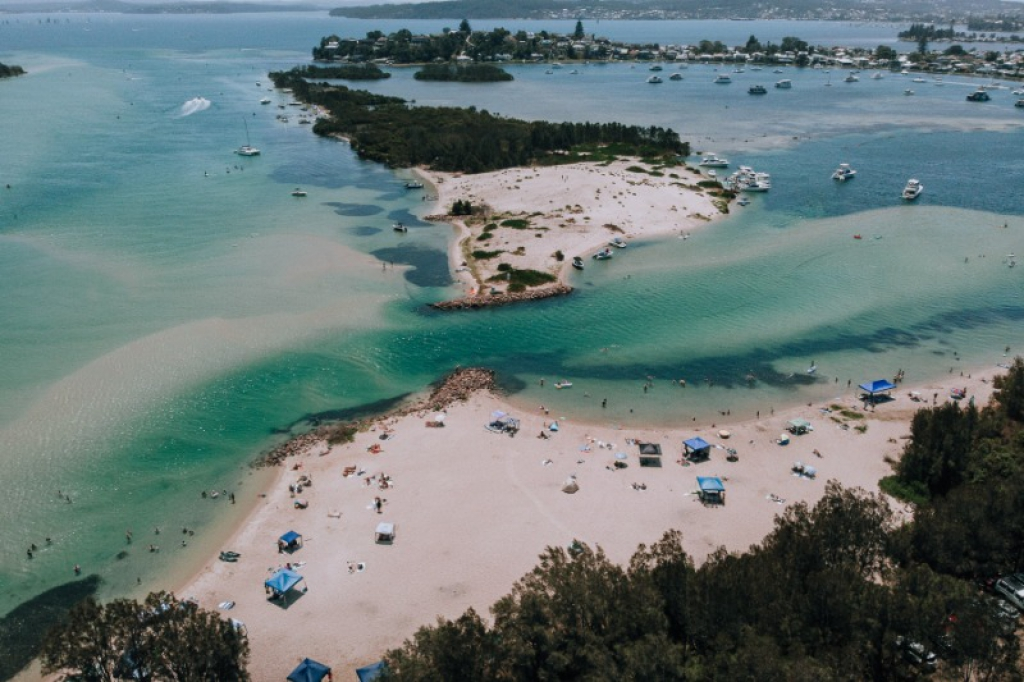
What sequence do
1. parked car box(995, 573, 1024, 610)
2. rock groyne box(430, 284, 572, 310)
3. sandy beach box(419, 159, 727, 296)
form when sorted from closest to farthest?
parked car box(995, 573, 1024, 610) < rock groyne box(430, 284, 572, 310) < sandy beach box(419, 159, 727, 296)

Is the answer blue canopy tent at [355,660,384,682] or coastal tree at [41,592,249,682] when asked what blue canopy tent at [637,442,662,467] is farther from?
coastal tree at [41,592,249,682]

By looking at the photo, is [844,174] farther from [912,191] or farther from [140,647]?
[140,647]

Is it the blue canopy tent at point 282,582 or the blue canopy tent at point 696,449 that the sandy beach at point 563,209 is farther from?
the blue canopy tent at point 282,582

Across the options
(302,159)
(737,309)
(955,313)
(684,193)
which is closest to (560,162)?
(684,193)

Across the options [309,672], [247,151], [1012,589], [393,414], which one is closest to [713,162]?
[247,151]

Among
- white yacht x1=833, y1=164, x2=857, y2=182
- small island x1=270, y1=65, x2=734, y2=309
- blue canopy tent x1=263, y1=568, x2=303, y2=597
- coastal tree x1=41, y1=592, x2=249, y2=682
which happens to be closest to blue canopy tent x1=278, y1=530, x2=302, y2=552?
blue canopy tent x1=263, y1=568, x2=303, y2=597

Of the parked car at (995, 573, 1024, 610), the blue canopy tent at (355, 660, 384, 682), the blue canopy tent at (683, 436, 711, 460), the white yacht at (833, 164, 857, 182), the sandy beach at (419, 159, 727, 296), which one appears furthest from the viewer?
the white yacht at (833, 164, 857, 182)

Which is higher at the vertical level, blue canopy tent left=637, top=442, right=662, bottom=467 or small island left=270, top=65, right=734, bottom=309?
small island left=270, top=65, right=734, bottom=309
